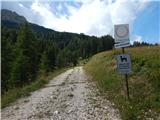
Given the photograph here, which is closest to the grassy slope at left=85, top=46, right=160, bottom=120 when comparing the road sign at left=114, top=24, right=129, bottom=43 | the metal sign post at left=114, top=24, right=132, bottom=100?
the metal sign post at left=114, top=24, right=132, bottom=100

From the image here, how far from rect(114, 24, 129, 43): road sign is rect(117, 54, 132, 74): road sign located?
2.51ft

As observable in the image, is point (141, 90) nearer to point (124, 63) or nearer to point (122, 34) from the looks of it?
point (124, 63)

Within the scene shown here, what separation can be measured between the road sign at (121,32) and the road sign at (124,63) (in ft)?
2.51

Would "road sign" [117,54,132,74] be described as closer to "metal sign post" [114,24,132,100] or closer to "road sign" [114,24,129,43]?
"metal sign post" [114,24,132,100]

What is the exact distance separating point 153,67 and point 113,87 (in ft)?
8.71

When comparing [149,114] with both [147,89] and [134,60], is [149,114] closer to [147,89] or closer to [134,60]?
[147,89]

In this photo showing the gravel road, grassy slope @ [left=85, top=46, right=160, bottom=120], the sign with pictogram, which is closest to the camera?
grassy slope @ [left=85, top=46, right=160, bottom=120]

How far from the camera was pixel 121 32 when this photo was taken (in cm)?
1446

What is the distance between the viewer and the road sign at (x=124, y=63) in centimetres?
1442

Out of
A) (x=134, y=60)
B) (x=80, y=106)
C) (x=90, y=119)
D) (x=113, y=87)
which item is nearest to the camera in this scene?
(x=90, y=119)

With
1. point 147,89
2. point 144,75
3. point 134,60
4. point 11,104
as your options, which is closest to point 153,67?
point 144,75

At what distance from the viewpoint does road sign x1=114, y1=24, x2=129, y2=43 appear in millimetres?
14371

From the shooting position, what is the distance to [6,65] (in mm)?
37562

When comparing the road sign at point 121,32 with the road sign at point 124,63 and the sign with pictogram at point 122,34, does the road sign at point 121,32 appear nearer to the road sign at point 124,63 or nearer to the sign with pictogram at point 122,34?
the sign with pictogram at point 122,34
